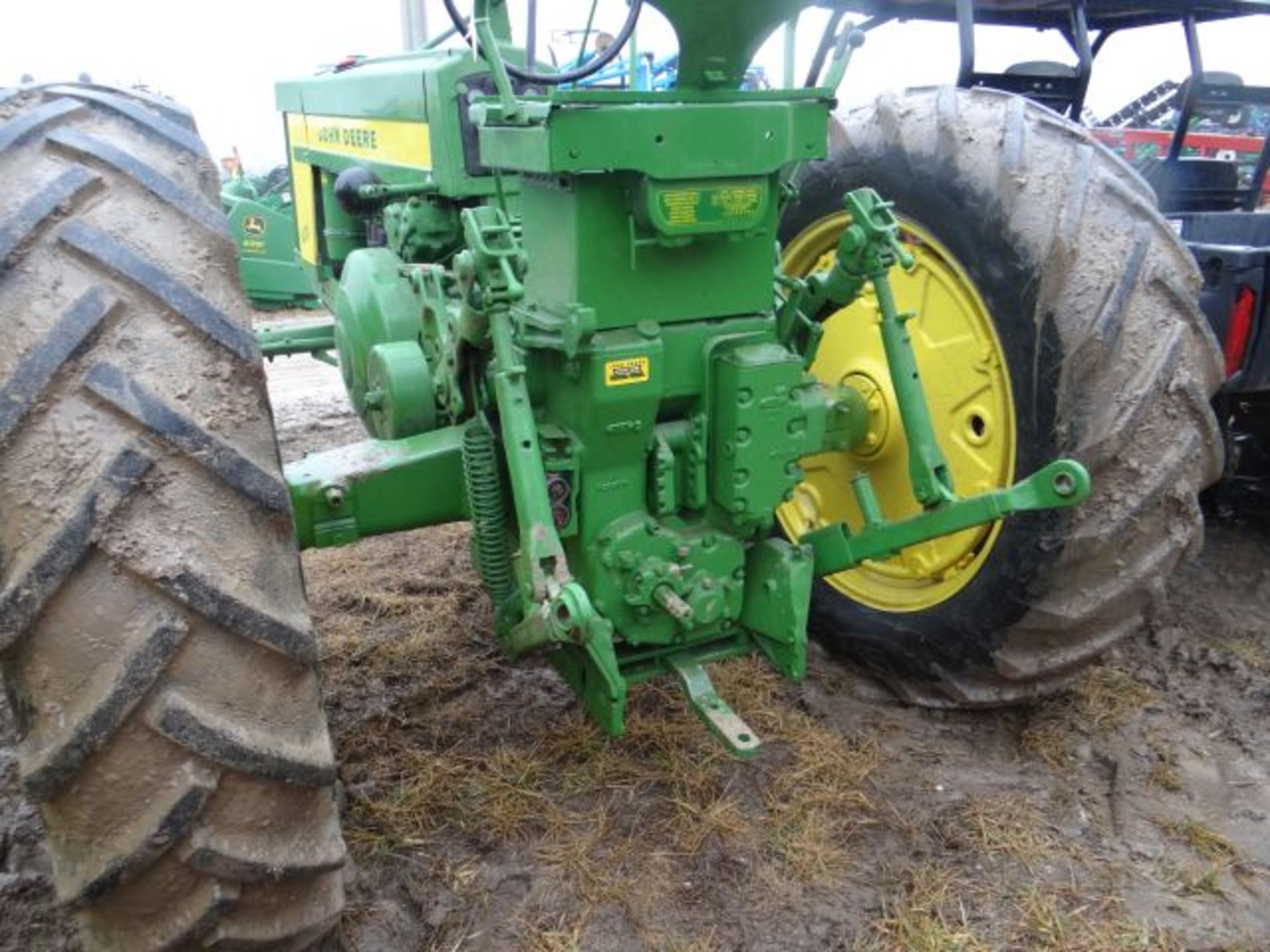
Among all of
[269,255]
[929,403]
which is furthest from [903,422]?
[269,255]

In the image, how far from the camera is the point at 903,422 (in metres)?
2.30

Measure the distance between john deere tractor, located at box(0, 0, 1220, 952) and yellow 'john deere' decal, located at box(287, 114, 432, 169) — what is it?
63cm

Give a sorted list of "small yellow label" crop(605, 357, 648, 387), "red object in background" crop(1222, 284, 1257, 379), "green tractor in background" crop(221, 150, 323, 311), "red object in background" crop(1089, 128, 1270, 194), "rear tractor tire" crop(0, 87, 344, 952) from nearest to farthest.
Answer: "rear tractor tire" crop(0, 87, 344, 952)
"small yellow label" crop(605, 357, 648, 387)
"red object in background" crop(1222, 284, 1257, 379)
"red object in background" crop(1089, 128, 1270, 194)
"green tractor in background" crop(221, 150, 323, 311)

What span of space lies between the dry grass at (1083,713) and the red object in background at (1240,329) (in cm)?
89

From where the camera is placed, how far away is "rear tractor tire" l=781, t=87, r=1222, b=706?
7.59 ft

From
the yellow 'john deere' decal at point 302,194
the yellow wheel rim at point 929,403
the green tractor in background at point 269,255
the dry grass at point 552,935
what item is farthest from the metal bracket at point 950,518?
the green tractor in background at point 269,255

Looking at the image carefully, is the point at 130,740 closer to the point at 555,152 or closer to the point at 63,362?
the point at 63,362

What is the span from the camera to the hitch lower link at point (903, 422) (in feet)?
7.02

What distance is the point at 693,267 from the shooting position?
2.15 metres

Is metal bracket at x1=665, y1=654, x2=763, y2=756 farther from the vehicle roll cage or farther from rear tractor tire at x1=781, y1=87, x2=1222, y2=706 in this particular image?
the vehicle roll cage

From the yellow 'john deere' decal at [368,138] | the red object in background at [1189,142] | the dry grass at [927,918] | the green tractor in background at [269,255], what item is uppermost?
the yellow 'john deere' decal at [368,138]

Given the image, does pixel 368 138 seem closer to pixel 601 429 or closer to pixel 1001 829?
pixel 601 429

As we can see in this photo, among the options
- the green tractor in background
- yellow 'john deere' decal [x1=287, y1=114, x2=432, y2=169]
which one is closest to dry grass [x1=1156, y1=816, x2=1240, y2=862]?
yellow 'john deere' decal [x1=287, y1=114, x2=432, y2=169]

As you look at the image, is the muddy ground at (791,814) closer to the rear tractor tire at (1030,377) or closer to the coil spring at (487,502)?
the rear tractor tire at (1030,377)
